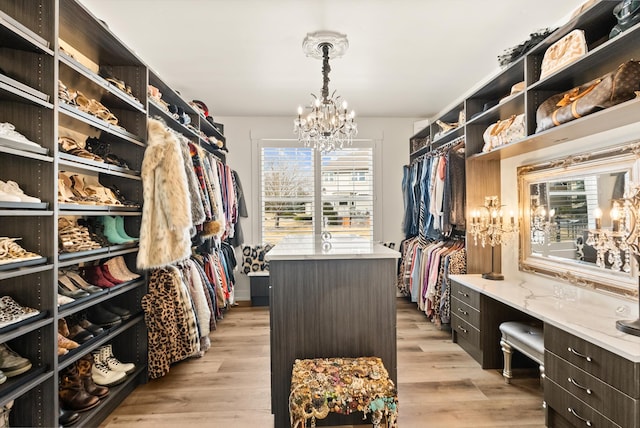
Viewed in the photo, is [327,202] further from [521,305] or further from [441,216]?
[521,305]

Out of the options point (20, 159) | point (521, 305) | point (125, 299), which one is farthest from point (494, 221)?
point (20, 159)

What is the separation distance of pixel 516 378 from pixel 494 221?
1239mm

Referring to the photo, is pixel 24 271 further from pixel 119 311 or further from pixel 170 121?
pixel 170 121

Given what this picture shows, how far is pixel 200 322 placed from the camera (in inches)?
110

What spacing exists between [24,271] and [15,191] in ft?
1.22

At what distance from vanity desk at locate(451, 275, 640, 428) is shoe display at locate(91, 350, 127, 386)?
265cm

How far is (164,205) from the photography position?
2.30 metres

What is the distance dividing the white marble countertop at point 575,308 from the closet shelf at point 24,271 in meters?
Result: 2.59

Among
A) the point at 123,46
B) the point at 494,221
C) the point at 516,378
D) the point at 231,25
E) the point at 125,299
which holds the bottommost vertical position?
the point at 516,378

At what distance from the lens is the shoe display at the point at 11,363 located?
1441mm

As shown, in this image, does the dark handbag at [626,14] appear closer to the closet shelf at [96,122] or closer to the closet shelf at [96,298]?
the closet shelf at [96,122]

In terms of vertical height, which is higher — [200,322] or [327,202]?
[327,202]

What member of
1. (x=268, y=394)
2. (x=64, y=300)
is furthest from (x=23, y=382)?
(x=268, y=394)

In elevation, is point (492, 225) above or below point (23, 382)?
above
